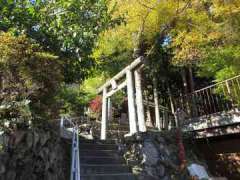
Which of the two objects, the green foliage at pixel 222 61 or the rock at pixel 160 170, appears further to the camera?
the green foliage at pixel 222 61

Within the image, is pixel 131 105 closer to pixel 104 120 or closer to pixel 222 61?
pixel 104 120

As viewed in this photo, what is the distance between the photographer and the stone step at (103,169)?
645 cm

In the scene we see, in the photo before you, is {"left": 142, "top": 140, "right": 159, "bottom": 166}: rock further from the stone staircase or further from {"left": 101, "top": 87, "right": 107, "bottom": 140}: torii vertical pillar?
{"left": 101, "top": 87, "right": 107, "bottom": 140}: torii vertical pillar

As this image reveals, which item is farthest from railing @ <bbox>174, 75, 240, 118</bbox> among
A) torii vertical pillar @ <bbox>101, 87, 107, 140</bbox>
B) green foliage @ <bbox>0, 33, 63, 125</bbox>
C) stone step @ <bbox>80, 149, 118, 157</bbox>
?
green foliage @ <bbox>0, 33, 63, 125</bbox>

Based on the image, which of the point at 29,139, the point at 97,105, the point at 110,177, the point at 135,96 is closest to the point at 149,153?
the point at 110,177

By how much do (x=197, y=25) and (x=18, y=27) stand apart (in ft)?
19.4

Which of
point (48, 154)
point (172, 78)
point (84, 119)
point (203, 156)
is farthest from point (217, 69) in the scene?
point (84, 119)

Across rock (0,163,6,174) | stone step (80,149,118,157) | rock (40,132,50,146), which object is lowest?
rock (0,163,6,174)

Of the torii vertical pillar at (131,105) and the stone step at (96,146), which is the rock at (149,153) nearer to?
the torii vertical pillar at (131,105)

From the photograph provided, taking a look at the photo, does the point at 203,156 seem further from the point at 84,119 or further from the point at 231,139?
the point at 84,119

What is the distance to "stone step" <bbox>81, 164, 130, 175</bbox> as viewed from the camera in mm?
6445

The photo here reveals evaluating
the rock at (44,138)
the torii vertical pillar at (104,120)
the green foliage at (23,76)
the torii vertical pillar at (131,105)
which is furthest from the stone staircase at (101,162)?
the green foliage at (23,76)

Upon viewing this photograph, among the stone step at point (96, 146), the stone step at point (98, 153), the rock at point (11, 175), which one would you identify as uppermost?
the stone step at point (96, 146)

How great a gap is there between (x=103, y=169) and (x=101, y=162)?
0.39m
